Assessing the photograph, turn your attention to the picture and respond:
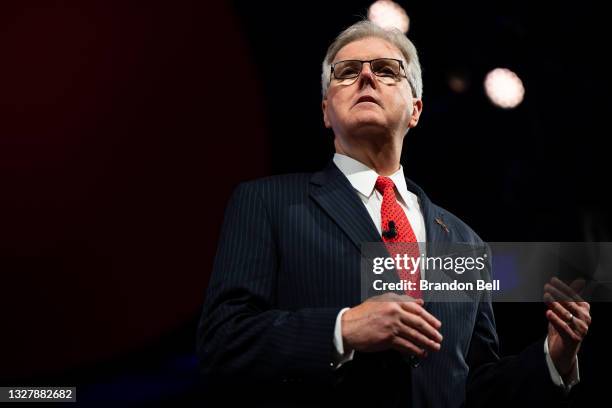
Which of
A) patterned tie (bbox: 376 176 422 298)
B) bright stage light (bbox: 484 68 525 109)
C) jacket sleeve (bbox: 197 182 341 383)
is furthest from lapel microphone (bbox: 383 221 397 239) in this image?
bright stage light (bbox: 484 68 525 109)

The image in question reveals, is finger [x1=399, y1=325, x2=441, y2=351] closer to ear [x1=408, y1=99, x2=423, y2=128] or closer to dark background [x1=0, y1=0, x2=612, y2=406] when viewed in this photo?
ear [x1=408, y1=99, x2=423, y2=128]

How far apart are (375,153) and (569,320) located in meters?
0.68

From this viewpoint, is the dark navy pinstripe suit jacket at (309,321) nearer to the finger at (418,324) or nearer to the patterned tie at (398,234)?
the patterned tie at (398,234)

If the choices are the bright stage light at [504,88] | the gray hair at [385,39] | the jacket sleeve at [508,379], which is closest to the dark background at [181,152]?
the bright stage light at [504,88]

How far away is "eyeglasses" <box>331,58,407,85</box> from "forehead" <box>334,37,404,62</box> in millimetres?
17

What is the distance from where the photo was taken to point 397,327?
1223 mm

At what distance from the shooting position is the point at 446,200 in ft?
11.2

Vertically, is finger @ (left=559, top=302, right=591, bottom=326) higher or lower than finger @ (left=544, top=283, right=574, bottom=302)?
lower

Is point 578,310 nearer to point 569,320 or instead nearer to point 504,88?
point 569,320

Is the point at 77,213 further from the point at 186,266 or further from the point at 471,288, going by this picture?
the point at 471,288

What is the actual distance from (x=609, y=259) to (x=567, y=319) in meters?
0.43

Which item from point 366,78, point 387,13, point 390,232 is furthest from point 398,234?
point 387,13

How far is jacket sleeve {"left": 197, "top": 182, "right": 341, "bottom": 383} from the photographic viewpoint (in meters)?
1.30

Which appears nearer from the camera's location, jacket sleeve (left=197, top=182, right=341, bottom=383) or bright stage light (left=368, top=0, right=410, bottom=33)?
jacket sleeve (left=197, top=182, right=341, bottom=383)
